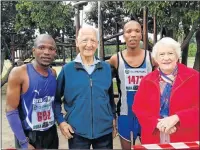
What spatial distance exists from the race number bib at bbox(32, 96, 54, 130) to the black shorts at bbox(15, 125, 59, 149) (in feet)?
0.19

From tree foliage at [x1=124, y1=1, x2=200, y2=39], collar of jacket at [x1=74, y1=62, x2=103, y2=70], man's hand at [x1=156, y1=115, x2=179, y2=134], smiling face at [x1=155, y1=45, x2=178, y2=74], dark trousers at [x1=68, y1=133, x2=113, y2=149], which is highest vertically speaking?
tree foliage at [x1=124, y1=1, x2=200, y2=39]

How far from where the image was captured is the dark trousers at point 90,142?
264 centimetres

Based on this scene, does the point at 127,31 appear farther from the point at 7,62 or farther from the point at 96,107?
the point at 7,62

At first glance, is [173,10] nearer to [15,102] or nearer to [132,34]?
[132,34]

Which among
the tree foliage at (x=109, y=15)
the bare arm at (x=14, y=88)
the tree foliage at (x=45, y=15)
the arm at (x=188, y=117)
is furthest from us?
the tree foliage at (x=109, y=15)

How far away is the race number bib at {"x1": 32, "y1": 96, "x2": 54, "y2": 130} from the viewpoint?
8.21 ft

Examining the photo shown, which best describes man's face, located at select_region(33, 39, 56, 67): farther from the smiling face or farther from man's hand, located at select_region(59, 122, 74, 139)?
the smiling face

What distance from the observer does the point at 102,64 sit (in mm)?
2654

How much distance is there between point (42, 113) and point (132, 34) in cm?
109

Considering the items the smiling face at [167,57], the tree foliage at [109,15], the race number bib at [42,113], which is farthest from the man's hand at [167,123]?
the tree foliage at [109,15]

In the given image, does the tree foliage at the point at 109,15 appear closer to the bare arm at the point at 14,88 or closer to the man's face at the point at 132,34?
the man's face at the point at 132,34

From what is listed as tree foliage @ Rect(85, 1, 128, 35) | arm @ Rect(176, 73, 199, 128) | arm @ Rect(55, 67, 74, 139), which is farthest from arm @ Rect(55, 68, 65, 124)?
tree foliage @ Rect(85, 1, 128, 35)

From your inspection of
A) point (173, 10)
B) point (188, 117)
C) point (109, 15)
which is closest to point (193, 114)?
point (188, 117)

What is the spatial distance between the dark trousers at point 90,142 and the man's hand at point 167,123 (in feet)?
1.88
